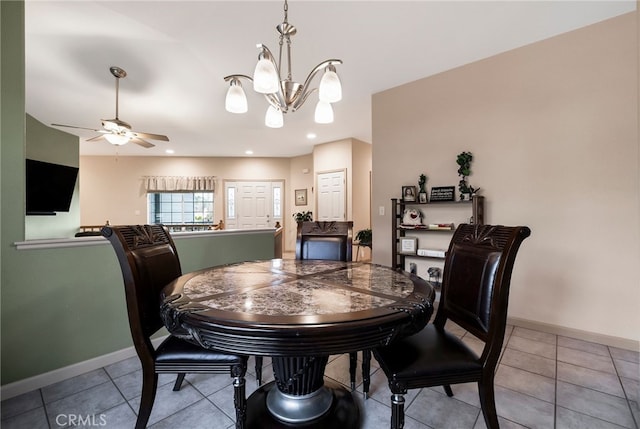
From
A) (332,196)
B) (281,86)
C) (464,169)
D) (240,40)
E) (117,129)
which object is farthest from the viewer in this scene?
(332,196)

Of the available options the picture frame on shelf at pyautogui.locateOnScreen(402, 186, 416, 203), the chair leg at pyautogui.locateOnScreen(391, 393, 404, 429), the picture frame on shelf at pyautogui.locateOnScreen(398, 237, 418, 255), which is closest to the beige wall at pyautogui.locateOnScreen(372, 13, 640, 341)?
the picture frame on shelf at pyautogui.locateOnScreen(402, 186, 416, 203)

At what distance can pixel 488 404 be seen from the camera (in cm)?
116

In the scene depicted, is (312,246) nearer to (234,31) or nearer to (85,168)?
(234,31)

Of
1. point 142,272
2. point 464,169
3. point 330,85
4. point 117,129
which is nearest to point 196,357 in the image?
point 142,272

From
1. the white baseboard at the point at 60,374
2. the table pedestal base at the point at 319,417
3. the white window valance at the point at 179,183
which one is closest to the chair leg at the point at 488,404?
the table pedestal base at the point at 319,417

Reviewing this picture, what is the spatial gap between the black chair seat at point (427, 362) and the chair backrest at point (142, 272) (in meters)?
1.08

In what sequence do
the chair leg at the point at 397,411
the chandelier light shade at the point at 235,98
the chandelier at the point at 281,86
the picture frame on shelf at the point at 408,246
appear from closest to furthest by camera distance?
the chair leg at the point at 397,411 → the chandelier at the point at 281,86 → the chandelier light shade at the point at 235,98 → the picture frame on shelf at the point at 408,246

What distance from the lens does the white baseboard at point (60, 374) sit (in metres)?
1.63

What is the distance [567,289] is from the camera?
2.44 meters

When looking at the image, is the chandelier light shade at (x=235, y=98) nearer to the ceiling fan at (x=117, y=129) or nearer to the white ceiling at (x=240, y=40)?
the white ceiling at (x=240, y=40)

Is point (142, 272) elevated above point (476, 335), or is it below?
above

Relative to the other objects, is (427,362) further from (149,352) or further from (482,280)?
(149,352)

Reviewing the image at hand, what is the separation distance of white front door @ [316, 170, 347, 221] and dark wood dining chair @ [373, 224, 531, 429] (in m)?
4.44

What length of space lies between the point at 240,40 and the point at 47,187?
4018 millimetres
